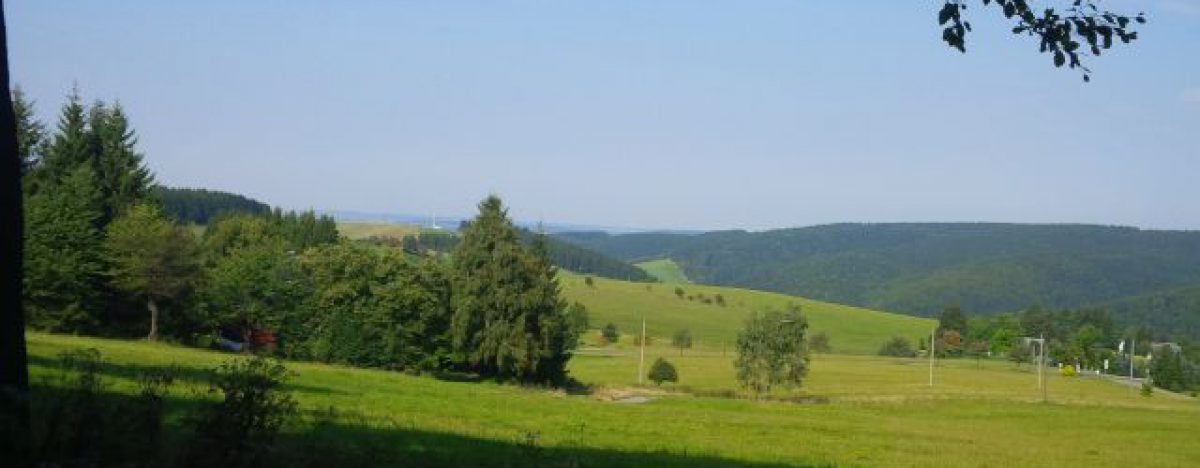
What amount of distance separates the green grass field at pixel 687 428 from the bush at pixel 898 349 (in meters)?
87.5

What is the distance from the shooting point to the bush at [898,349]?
521 ft

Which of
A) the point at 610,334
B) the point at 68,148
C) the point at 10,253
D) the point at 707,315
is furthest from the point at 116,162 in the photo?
the point at 707,315

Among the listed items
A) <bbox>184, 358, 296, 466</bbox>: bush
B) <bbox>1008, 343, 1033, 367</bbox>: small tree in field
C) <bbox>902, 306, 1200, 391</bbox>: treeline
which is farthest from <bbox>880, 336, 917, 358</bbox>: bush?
<bbox>184, 358, 296, 466</bbox>: bush

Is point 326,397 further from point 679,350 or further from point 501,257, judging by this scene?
point 679,350

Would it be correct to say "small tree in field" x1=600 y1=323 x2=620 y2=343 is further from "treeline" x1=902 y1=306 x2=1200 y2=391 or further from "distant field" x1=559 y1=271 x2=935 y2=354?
"treeline" x1=902 y1=306 x2=1200 y2=391

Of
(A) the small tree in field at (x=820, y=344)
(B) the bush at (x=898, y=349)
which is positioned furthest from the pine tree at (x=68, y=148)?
(B) the bush at (x=898, y=349)

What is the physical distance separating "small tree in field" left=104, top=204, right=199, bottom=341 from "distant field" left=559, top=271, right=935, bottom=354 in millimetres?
92006

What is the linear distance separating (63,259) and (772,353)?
47.6m

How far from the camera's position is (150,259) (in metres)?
52.8

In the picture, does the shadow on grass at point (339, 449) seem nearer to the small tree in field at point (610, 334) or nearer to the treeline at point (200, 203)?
the small tree in field at point (610, 334)

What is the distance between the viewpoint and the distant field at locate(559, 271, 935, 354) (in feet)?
506

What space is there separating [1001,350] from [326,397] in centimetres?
16116

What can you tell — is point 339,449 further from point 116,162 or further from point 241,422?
point 116,162

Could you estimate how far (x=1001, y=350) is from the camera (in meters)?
166
